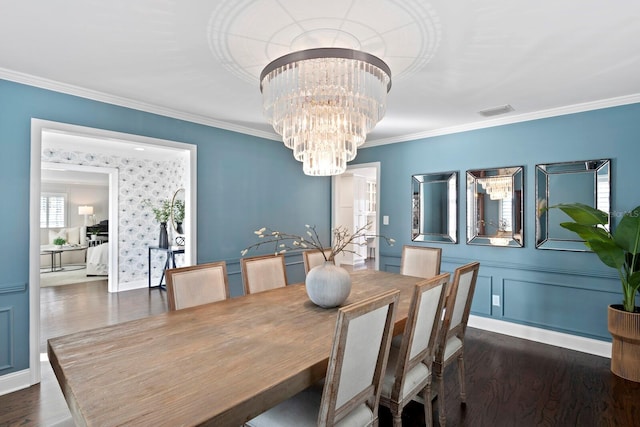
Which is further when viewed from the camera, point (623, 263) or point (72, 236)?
point (72, 236)

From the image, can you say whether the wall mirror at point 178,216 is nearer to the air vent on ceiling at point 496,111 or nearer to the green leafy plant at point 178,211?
the green leafy plant at point 178,211

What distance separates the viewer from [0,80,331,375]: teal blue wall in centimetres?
256

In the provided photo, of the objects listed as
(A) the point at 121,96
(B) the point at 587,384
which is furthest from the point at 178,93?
(B) the point at 587,384

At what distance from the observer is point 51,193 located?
8.70 metres

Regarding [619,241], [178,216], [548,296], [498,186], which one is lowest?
[548,296]

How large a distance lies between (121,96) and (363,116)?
7.85ft

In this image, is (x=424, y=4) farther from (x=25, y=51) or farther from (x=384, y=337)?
(x=25, y=51)

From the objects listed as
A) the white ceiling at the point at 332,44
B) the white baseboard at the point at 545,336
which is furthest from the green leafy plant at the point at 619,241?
the white ceiling at the point at 332,44

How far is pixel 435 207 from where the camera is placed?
4.36m

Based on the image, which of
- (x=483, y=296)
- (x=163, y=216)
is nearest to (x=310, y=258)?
(x=483, y=296)

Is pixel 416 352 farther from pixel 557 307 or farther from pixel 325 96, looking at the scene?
pixel 557 307

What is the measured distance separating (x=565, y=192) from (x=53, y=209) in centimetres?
1086

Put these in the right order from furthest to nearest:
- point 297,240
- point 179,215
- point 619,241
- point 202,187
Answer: point 179,215 → point 297,240 → point 202,187 → point 619,241

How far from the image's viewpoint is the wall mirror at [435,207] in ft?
13.8
